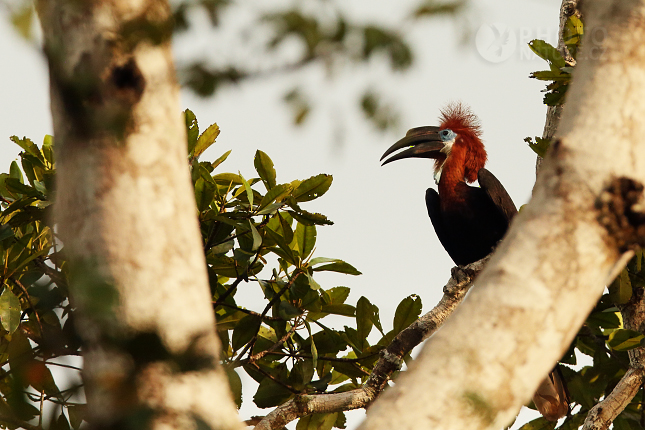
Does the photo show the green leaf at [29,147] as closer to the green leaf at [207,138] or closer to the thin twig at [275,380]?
the green leaf at [207,138]

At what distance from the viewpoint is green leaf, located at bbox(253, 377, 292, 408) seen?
319cm

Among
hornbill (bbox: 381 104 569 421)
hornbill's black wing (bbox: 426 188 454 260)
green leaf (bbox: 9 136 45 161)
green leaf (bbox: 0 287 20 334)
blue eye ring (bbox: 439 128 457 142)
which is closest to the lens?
green leaf (bbox: 0 287 20 334)

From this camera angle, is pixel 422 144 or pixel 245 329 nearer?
pixel 245 329

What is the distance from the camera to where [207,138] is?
3168mm

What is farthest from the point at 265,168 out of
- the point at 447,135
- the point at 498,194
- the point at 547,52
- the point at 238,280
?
the point at 447,135

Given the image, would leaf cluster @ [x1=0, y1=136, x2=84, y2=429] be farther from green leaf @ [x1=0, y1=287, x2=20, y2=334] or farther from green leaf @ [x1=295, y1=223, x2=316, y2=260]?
green leaf @ [x1=295, y1=223, x2=316, y2=260]

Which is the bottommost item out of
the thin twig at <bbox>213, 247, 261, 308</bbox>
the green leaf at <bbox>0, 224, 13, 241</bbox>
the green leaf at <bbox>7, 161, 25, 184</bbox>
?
the thin twig at <bbox>213, 247, 261, 308</bbox>

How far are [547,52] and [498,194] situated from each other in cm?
191

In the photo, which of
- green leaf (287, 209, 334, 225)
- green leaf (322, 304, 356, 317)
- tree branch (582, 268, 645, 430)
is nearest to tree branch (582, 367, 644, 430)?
tree branch (582, 268, 645, 430)

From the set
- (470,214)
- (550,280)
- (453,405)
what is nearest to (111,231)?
(453,405)

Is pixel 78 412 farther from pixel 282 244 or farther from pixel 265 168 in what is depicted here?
pixel 265 168

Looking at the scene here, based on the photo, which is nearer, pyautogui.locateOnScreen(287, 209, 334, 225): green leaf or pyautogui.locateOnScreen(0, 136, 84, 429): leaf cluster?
pyautogui.locateOnScreen(0, 136, 84, 429): leaf cluster

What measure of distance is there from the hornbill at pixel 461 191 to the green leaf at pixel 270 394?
2342mm

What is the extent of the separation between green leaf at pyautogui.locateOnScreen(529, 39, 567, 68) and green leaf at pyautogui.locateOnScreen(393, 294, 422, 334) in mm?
1340
